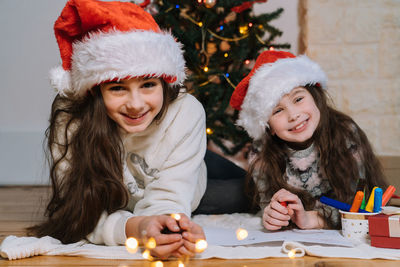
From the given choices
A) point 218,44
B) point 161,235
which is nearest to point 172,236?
point 161,235

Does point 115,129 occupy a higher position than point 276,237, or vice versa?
point 115,129

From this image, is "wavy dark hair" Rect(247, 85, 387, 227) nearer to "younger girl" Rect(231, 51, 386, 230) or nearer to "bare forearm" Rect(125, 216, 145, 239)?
"younger girl" Rect(231, 51, 386, 230)

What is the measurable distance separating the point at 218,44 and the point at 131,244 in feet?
4.51

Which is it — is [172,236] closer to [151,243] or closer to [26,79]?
[151,243]

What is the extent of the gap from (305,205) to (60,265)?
0.77 metres

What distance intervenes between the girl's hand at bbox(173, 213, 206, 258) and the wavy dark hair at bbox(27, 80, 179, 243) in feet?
0.91

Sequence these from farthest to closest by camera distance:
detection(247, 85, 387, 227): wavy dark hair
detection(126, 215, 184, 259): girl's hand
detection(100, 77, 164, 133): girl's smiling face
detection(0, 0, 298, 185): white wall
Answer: detection(0, 0, 298, 185): white wall, detection(247, 85, 387, 227): wavy dark hair, detection(100, 77, 164, 133): girl's smiling face, detection(126, 215, 184, 259): girl's hand

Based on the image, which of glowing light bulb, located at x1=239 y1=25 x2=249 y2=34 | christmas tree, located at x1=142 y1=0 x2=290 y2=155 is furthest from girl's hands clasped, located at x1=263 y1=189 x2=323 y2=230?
glowing light bulb, located at x1=239 y1=25 x2=249 y2=34

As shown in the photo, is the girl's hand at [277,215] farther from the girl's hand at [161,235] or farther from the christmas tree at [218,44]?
the christmas tree at [218,44]

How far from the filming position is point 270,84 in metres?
1.38

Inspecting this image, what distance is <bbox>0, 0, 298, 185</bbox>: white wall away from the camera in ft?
8.02

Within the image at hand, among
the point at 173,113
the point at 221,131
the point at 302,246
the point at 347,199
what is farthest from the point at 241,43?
the point at 302,246

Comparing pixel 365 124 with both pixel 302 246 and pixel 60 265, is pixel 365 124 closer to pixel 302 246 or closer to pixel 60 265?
pixel 302 246

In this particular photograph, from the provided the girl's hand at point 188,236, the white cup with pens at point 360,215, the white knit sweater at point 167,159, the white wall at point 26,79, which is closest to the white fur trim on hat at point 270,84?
the white knit sweater at point 167,159
